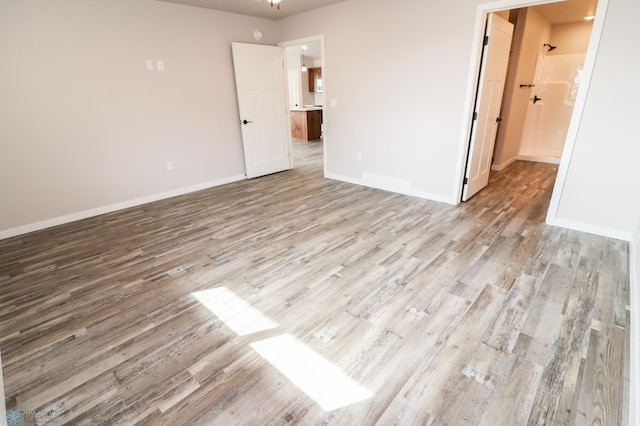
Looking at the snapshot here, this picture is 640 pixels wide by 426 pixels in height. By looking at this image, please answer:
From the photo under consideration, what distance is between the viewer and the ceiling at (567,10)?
4.42 m

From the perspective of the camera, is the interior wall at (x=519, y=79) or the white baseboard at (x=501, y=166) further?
the white baseboard at (x=501, y=166)

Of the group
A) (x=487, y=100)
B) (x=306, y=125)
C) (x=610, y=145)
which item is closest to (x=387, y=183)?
(x=487, y=100)

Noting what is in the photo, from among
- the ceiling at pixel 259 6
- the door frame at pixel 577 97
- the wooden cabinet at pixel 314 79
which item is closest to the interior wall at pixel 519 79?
the door frame at pixel 577 97

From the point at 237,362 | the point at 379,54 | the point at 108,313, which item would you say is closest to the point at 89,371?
the point at 108,313

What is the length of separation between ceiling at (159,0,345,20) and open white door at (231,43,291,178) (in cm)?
46

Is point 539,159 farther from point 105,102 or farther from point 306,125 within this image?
point 105,102

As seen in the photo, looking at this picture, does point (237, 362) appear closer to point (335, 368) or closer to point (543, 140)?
point (335, 368)

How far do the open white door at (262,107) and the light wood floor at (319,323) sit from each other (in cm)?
222

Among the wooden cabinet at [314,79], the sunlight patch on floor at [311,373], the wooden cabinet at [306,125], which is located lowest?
the sunlight patch on floor at [311,373]

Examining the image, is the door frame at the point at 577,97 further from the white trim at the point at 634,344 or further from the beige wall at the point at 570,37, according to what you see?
the beige wall at the point at 570,37

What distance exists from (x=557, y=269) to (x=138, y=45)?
Answer: 517cm

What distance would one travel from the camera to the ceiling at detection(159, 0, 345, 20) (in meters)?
4.06

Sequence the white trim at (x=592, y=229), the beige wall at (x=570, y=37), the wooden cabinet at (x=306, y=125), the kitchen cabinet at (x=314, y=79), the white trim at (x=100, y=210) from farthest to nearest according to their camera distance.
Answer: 1. the kitchen cabinet at (x=314, y=79)
2. the wooden cabinet at (x=306, y=125)
3. the beige wall at (x=570, y=37)
4. the white trim at (x=100, y=210)
5. the white trim at (x=592, y=229)

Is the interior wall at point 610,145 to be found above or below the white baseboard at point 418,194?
above
